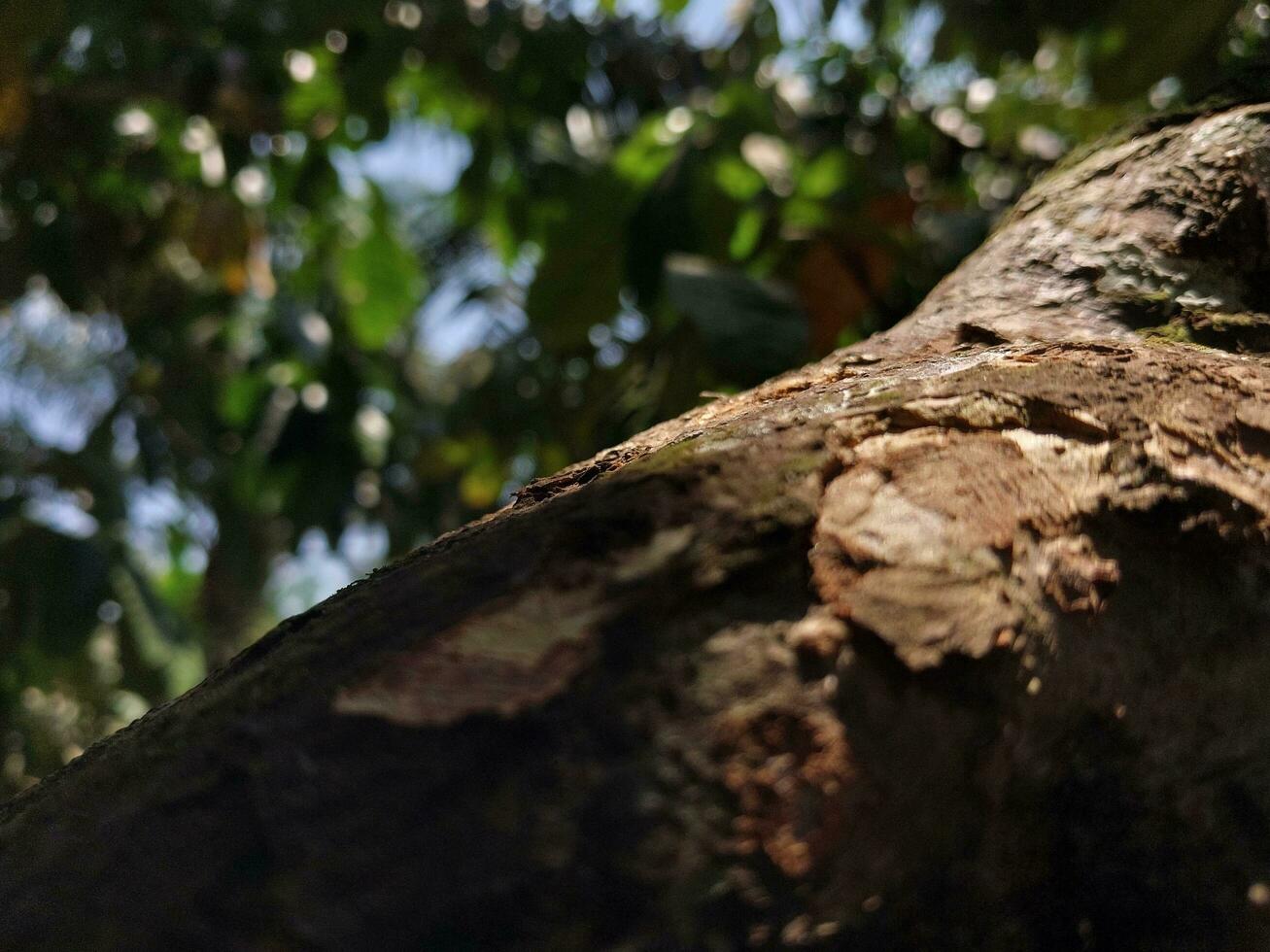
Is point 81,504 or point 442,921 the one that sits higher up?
point 442,921

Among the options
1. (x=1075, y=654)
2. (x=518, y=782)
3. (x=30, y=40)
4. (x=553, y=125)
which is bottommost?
(x=553, y=125)

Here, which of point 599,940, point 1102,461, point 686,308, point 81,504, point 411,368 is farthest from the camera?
point 411,368

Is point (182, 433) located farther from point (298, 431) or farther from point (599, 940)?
point (599, 940)

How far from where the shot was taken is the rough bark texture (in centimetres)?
41

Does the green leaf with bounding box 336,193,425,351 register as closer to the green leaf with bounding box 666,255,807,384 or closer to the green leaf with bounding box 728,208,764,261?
the green leaf with bounding box 728,208,764,261

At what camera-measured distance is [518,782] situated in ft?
1.34

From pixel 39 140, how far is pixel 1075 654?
222 centimetres

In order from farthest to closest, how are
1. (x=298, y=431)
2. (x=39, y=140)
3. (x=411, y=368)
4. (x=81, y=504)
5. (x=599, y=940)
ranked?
(x=411, y=368), (x=81, y=504), (x=298, y=431), (x=39, y=140), (x=599, y=940)

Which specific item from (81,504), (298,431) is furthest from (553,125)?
(81,504)

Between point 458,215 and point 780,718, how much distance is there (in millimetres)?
2327

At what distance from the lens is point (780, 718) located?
0.43 metres

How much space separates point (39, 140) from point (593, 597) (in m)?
2.12

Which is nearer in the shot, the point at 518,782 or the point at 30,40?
the point at 518,782

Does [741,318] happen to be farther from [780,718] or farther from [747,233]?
[780,718]
